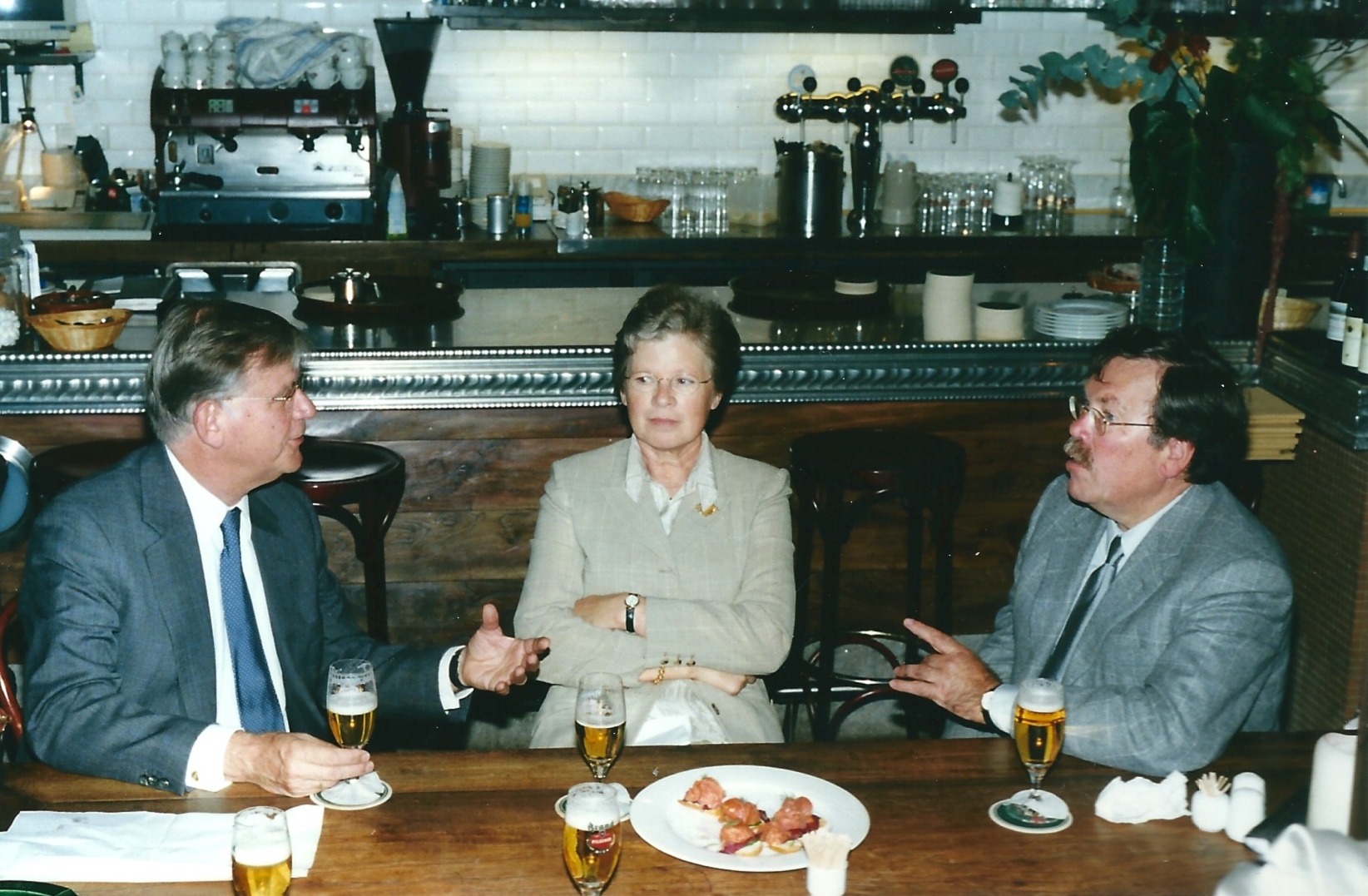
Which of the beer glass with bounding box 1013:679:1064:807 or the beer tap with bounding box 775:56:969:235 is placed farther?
the beer tap with bounding box 775:56:969:235

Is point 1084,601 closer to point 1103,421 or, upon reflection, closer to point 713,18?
point 1103,421

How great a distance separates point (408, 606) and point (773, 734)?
5.15 ft

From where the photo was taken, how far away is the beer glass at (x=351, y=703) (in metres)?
1.96

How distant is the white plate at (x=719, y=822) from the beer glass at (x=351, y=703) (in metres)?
0.38

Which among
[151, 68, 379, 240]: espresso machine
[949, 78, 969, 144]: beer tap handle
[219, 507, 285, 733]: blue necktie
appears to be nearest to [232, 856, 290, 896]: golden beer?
[219, 507, 285, 733]: blue necktie

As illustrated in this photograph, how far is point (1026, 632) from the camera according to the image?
2.62 meters

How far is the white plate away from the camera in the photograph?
179 cm

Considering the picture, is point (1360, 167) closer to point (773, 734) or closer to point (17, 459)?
point (773, 734)

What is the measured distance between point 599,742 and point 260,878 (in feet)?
1.60

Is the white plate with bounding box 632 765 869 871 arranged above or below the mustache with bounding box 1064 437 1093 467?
below

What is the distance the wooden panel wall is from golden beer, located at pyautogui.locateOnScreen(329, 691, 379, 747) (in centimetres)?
191

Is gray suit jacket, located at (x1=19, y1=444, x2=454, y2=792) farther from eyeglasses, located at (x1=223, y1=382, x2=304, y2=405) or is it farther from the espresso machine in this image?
the espresso machine

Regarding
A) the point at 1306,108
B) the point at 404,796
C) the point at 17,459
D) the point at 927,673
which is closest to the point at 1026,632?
the point at 927,673

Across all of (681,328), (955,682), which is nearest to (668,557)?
(681,328)
